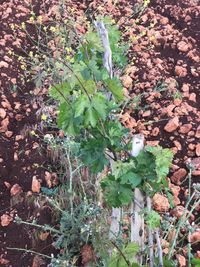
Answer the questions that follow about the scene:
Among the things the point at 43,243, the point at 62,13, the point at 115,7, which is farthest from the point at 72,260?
the point at 115,7

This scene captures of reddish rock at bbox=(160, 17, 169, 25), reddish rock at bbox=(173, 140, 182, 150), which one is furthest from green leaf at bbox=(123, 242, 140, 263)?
reddish rock at bbox=(160, 17, 169, 25)

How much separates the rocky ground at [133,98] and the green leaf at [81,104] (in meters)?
1.29

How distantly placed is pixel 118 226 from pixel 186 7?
2505mm

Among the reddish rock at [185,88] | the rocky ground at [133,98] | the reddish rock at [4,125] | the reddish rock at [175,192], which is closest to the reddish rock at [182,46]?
the rocky ground at [133,98]

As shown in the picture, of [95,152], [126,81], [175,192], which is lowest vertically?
[175,192]

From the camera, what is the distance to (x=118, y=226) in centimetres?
223

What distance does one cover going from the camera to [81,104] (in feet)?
5.17

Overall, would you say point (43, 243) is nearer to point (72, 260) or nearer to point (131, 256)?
point (72, 260)

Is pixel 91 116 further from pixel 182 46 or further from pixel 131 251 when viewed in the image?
pixel 182 46

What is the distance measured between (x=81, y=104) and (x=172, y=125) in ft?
5.58

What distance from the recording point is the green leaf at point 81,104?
1.57m

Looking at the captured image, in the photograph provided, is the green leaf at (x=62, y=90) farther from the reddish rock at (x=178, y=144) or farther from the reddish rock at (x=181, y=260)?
the reddish rock at (x=178, y=144)

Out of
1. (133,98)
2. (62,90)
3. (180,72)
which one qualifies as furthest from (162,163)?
(180,72)

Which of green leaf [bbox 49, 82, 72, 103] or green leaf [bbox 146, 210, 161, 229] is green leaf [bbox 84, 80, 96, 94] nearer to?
green leaf [bbox 49, 82, 72, 103]
